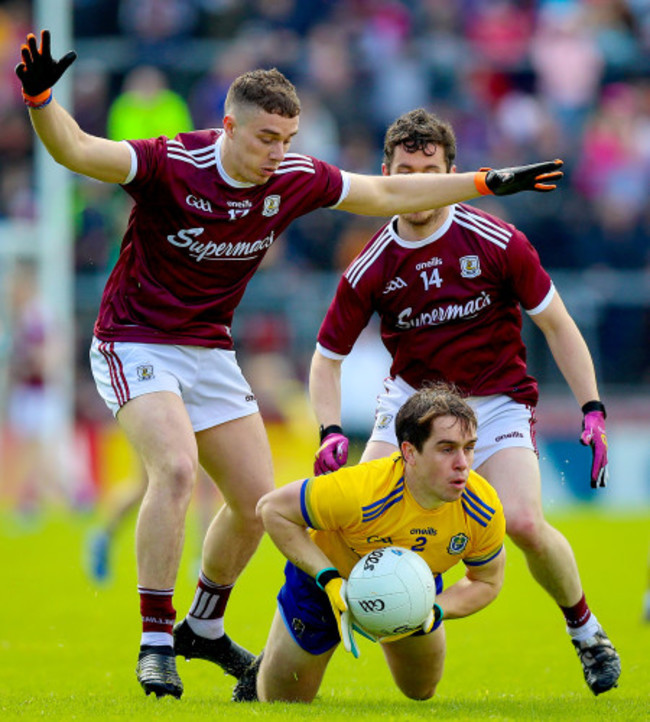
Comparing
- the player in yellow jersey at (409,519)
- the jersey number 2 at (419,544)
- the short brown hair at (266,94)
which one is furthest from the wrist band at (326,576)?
the short brown hair at (266,94)

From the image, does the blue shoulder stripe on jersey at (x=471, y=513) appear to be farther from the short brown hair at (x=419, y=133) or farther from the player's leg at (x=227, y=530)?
the short brown hair at (x=419, y=133)

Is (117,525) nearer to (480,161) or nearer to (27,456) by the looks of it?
(27,456)

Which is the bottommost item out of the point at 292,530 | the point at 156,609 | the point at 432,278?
the point at 156,609

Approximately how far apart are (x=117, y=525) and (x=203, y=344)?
3.85 m

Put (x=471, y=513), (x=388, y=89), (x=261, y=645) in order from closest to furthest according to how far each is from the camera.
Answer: (x=471, y=513), (x=261, y=645), (x=388, y=89)

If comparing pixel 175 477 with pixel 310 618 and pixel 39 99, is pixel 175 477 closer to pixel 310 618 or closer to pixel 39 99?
pixel 310 618

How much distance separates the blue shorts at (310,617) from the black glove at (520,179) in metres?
1.78

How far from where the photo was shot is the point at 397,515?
5.70 meters

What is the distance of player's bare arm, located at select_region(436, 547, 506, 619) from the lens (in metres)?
5.63

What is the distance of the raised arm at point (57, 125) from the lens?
5.33 meters

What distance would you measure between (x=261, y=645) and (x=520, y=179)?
129 inches

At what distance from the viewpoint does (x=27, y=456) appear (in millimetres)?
15430

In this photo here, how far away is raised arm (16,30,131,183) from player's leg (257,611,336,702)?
7.25 feet

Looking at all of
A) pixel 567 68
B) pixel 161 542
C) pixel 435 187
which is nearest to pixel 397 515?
pixel 161 542
